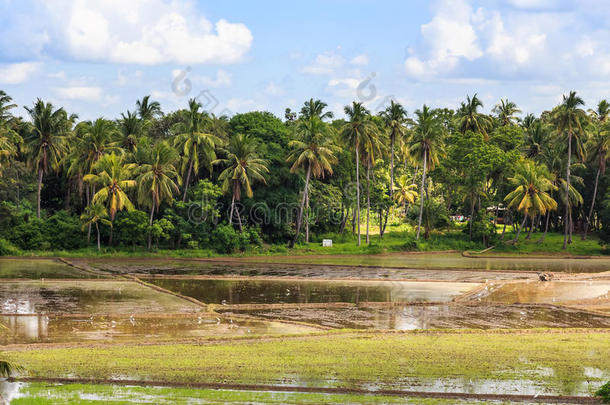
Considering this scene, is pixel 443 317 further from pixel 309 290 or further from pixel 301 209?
pixel 301 209

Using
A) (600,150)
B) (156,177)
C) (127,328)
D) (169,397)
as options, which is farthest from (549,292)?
(156,177)

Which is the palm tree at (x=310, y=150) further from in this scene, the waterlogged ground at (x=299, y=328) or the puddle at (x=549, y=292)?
the puddle at (x=549, y=292)

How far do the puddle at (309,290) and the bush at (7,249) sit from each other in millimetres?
19090

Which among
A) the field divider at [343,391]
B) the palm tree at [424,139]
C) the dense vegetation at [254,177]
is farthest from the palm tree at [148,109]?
the field divider at [343,391]

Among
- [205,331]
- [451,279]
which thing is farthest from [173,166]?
[205,331]

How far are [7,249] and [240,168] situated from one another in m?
21.2

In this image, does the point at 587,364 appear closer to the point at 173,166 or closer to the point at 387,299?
the point at 387,299

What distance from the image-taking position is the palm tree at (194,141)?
6469cm

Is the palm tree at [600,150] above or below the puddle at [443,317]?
above

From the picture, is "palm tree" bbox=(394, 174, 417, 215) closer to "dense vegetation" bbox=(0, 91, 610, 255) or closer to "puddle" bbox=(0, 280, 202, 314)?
"dense vegetation" bbox=(0, 91, 610, 255)

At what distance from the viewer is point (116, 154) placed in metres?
→ 65.1

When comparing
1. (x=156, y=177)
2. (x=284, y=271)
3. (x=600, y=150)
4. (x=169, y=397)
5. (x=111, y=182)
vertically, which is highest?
(x=600, y=150)

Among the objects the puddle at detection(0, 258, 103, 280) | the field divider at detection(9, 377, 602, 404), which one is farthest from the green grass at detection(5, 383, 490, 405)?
the puddle at detection(0, 258, 103, 280)

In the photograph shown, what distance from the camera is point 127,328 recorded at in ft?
101
